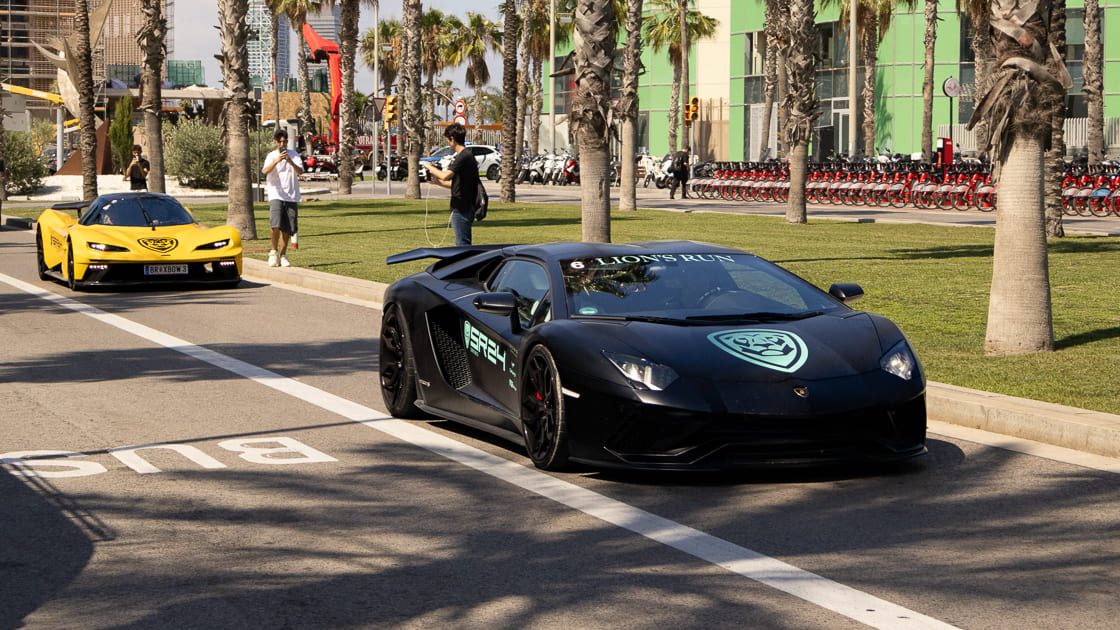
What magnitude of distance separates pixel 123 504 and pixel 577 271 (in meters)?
2.84

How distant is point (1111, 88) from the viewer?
205 ft

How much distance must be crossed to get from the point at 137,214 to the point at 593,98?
6349 millimetres

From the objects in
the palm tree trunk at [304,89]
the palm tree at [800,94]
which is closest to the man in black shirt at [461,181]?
the palm tree at [800,94]

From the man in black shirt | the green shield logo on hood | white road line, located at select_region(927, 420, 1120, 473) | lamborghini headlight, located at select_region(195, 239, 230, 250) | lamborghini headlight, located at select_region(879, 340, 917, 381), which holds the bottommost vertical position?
white road line, located at select_region(927, 420, 1120, 473)

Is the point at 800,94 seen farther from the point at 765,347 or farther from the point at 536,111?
the point at 536,111

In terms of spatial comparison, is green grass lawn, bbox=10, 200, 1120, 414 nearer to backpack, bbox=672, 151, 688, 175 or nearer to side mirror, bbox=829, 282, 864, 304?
side mirror, bbox=829, 282, 864, 304

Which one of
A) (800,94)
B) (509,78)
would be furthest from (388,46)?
(800,94)

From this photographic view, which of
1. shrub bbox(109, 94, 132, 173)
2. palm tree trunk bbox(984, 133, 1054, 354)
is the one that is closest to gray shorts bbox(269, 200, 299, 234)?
palm tree trunk bbox(984, 133, 1054, 354)

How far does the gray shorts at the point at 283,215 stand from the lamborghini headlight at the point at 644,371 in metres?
15.3

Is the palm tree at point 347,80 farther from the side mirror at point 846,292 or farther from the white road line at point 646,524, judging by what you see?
the side mirror at point 846,292

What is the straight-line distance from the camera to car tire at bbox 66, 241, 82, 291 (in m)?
20.3

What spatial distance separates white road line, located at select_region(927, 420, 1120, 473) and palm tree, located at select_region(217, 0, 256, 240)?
20392mm

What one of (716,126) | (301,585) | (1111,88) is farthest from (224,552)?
(716,126)

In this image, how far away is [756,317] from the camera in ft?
27.9
